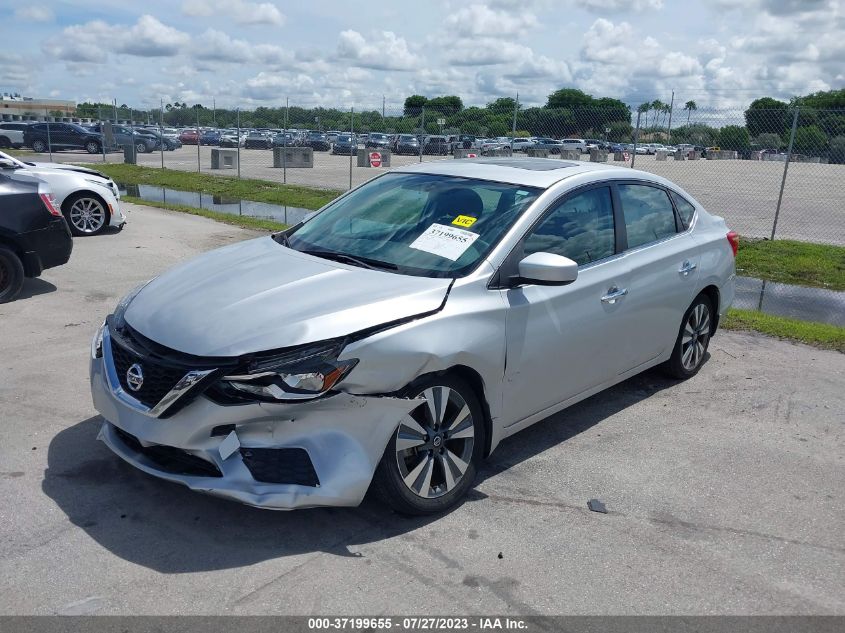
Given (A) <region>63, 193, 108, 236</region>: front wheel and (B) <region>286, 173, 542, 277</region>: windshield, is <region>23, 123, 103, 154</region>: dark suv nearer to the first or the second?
(A) <region>63, 193, 108, 236</region>: front wheel

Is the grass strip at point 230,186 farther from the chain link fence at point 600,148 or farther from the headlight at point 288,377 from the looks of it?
the headlight at point 288,377

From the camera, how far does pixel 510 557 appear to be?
3555mm

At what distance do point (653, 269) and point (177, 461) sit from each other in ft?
10.8

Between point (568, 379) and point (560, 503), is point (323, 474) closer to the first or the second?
point (560, 503)

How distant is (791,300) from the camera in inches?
378

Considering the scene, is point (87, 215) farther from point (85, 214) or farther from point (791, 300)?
point (791, 300)

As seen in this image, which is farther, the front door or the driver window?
the driver window

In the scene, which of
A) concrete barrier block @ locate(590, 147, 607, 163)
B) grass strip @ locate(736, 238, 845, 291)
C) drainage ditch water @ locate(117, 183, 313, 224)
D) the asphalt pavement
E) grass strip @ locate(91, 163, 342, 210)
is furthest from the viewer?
concrete barrier block @ locate(590, 147, 607, 163)

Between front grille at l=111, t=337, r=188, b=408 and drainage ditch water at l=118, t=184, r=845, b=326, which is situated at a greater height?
front grille at l=111, t=337, r=188, b=408

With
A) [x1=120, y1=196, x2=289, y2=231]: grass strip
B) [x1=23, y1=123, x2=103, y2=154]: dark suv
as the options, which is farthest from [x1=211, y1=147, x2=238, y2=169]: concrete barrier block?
[x1=23, y1=123, x2=103, y2=154]: dark suv

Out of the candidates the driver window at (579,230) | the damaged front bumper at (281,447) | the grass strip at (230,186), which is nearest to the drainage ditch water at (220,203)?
the grass strip at (230,186)

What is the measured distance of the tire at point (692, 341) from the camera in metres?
5.85

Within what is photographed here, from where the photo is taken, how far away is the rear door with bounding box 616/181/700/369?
5.09 metres

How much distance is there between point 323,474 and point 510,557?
0.94 meters
